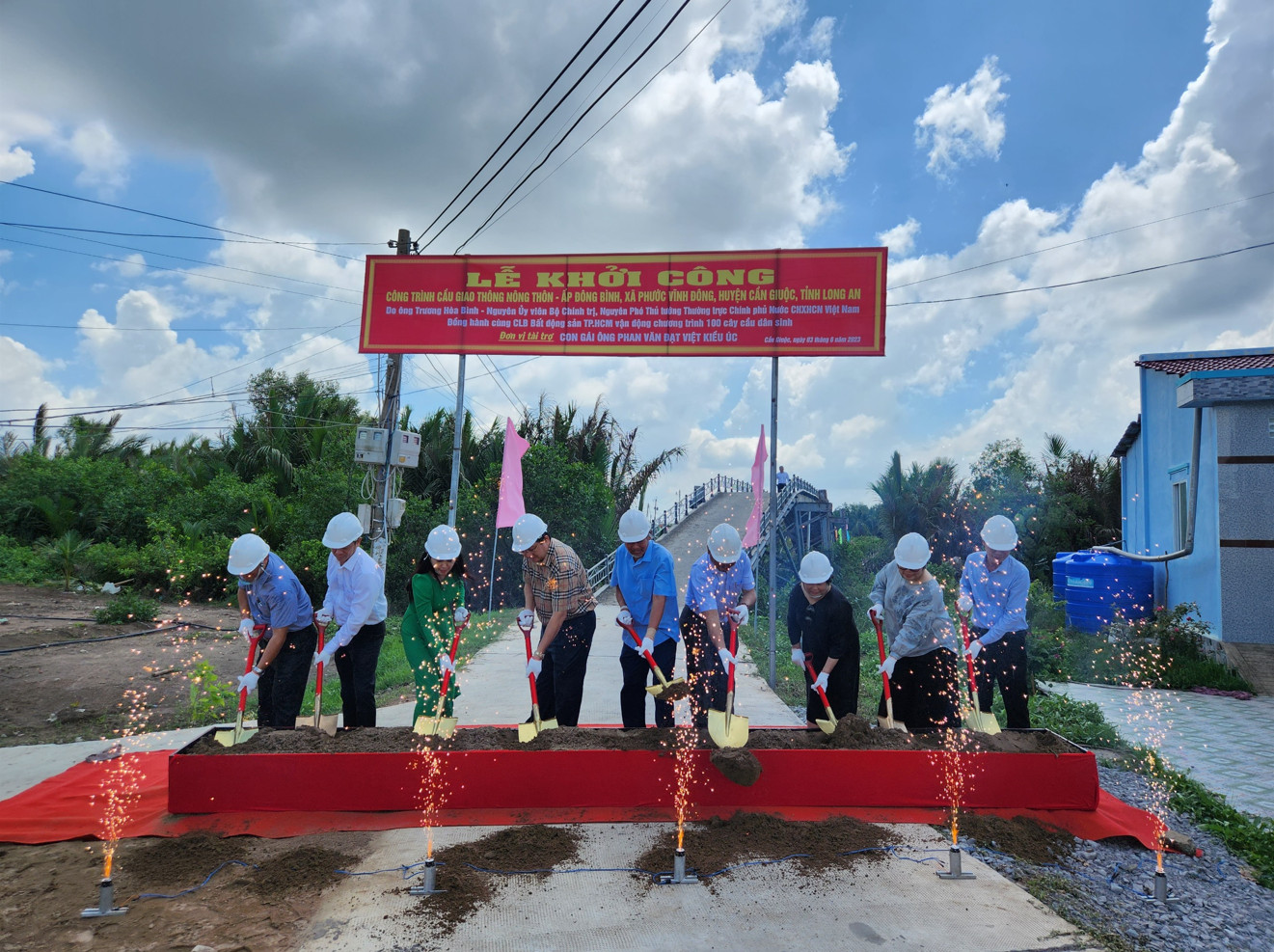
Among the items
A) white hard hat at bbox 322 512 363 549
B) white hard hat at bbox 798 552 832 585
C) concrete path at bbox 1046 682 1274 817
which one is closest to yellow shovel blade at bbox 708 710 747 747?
white hard hat at bbox 798 552 832 585

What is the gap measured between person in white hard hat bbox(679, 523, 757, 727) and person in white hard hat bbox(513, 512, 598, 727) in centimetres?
69

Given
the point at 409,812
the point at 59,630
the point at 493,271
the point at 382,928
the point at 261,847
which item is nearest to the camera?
the point at 382,928

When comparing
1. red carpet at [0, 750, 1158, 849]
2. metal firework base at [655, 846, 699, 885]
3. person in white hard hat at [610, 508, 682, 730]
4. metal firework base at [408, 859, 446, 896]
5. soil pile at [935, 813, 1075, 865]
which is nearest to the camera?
metal firework base at [408, 859, 446, 896]

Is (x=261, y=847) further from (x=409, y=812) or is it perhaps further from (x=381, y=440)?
(x=381, y=440)

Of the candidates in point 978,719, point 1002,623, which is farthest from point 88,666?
point 1002,623

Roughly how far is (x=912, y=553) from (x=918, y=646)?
60 centimetres

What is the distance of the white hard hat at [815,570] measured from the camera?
4.88 metres

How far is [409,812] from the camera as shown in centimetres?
407

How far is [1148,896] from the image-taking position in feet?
11.2

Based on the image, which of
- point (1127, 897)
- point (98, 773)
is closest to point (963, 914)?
point (1127, 897)

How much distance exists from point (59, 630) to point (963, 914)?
43.3 ft

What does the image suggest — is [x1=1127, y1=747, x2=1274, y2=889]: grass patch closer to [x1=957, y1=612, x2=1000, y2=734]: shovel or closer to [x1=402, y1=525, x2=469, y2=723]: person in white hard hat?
[x1=957, y1=612, x2=1000, y2=734]: shovel

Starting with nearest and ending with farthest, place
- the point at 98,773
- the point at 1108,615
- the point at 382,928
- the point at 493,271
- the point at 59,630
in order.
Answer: the point at 382,928 < the point at 98,773 < the point at 493,271 < the point at 1108,615 < the point at 59,630

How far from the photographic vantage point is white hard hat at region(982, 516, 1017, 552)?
4.99 metres
